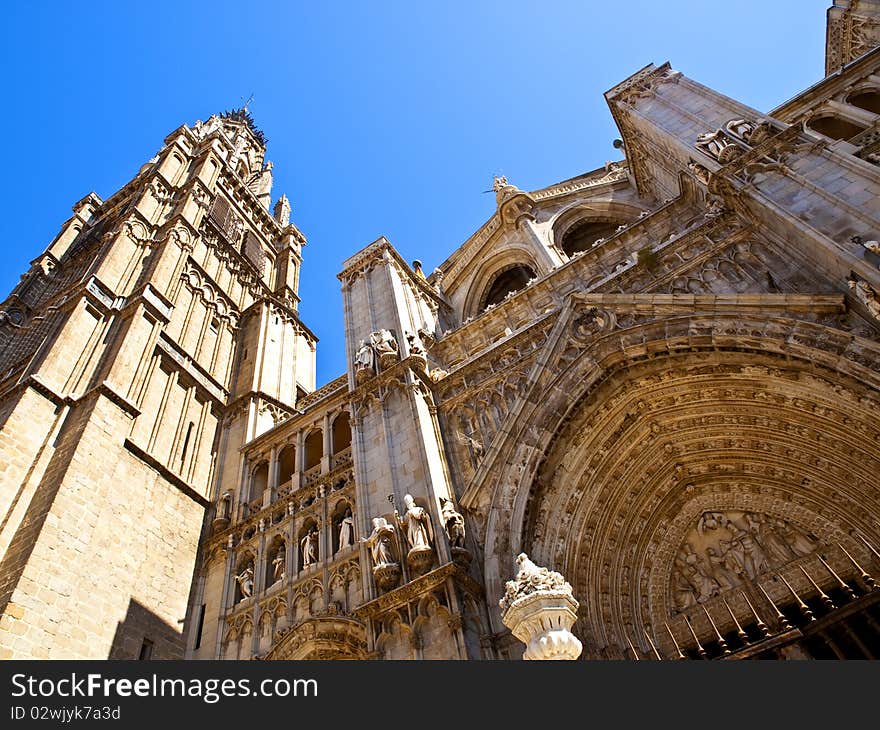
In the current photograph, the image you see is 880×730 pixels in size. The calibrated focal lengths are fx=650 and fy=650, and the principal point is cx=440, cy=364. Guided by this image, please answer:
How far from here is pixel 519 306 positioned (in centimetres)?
1573

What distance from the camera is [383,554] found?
997cm

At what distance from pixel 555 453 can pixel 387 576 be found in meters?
3.62

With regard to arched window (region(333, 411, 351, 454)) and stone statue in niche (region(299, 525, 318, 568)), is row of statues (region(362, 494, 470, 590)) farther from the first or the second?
arched window (region(333, 411, 351, 454))

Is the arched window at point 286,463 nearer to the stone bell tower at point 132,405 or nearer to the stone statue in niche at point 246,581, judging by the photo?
the stone bell tower at point 132,405

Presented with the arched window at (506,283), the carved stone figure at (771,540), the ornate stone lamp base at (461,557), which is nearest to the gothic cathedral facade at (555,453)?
the carved stone figure at (771,540)

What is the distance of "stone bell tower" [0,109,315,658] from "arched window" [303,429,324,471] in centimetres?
218

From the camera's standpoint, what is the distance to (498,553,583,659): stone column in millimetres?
6391

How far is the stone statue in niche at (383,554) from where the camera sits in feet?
31.8

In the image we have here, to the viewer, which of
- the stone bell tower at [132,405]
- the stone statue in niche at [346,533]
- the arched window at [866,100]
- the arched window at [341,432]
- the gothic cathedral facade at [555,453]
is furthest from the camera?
the arched window at [341,432]

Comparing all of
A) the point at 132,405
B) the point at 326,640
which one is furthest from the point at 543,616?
the point at 132,405

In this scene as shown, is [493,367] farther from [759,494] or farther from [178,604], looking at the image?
[178,604]

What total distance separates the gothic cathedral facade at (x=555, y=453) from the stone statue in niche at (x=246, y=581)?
4 cm

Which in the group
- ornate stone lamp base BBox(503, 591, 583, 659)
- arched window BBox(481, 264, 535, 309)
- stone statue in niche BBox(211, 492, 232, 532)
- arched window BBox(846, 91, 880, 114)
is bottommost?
ornate stone lamp base BBox(503, 591, 583, 659)

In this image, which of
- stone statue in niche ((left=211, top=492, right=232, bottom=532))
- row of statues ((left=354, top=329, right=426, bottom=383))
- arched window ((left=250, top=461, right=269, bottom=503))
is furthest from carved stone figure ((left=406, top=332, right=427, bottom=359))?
stone statue in niche ((left=211, top=492, right=232, bottom=532))
